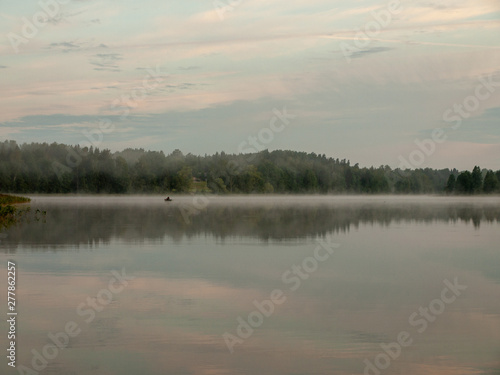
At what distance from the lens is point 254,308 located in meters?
12.9

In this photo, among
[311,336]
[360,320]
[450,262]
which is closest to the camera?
[311,336]

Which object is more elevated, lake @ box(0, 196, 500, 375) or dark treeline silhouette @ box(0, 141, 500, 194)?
dark treeline silhouette @ box(0, 141, 500, 194)

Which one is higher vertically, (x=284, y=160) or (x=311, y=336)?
(x=284, y=160)

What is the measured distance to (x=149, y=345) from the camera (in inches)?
398

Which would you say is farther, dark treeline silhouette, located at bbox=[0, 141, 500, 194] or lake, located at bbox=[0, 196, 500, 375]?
dark treeline silhouette, located at bbox=[0, 141, 500, 194]

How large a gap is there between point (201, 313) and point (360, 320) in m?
3.07

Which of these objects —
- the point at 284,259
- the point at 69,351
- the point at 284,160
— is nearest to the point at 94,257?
the point at 284,259

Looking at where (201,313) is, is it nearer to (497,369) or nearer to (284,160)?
(497,369)

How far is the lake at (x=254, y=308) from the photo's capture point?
9.48 m

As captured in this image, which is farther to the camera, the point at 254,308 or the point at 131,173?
the point at 131,173

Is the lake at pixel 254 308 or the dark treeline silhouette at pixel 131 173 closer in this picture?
the lake at pixel 254 308

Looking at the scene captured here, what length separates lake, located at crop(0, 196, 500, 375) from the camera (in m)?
9.48

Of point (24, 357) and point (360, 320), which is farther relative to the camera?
point (360, 320)

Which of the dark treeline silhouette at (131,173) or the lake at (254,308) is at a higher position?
the dark treeline silhouette at (131,173)
